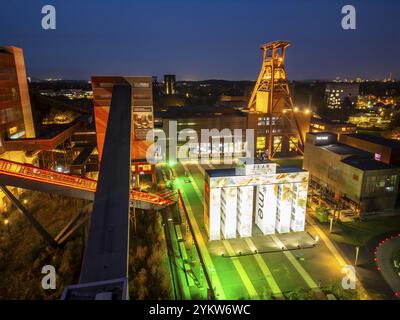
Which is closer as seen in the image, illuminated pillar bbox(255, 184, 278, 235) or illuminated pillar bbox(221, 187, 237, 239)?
illuminated pillar bbox(221, 187, 237, 239)

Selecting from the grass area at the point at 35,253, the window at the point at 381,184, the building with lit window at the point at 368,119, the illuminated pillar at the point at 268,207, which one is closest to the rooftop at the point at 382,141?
the window at the point at 381,184

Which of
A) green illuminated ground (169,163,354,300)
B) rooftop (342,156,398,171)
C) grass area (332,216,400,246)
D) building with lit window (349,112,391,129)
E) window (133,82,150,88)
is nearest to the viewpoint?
green illuminated ground (169,163,354,300)

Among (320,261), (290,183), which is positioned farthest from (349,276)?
(290,183)

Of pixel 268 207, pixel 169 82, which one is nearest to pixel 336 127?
pixel 268 207

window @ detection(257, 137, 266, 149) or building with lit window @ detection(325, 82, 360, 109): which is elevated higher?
building with lit window @ detection(325, 82, 360, 109)

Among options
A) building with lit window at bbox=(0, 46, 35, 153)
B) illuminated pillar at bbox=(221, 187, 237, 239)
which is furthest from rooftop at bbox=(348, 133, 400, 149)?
building with lit window at bbox=(0, 46, 35, 153)

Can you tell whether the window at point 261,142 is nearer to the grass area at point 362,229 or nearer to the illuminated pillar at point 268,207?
the grass area at point 362,229

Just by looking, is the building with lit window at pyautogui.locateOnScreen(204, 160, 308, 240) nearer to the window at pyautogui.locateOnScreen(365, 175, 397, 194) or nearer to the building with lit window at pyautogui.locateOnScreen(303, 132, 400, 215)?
the building with lit window at pyautogui.locateOnScreen(303, 132, 400, 215)
